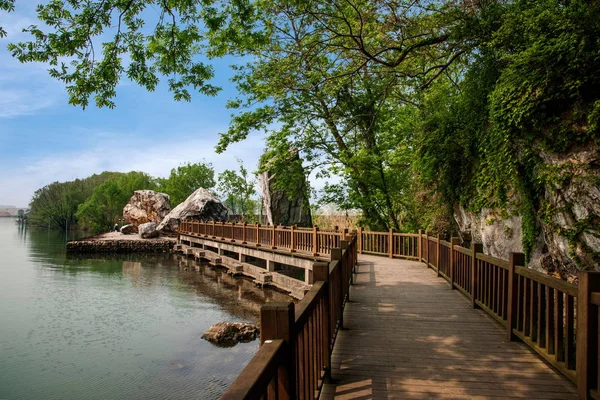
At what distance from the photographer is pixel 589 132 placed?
6.06 metres

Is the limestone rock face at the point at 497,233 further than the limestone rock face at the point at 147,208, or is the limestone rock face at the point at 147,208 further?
the limestone rock face at the point at 147,208

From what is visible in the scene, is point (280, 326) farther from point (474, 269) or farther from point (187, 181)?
point (187, 181)

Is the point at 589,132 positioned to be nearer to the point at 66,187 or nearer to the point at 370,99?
the point at 370,99

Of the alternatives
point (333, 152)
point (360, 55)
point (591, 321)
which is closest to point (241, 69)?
point (333, 152)

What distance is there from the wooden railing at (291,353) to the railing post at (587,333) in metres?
2.07

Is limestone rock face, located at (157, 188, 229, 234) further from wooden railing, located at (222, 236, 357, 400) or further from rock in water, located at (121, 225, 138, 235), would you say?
wooden railing, located at (222, 236, 357, 400)

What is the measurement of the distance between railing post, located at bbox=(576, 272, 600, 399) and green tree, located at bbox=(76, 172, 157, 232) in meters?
70.1

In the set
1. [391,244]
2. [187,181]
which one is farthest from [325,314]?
[187,181]

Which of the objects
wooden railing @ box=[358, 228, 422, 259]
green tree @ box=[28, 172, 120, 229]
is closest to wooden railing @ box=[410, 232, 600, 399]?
wooden railing @ box=[358, 228, 422, 259]

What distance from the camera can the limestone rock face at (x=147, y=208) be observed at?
1677 inches

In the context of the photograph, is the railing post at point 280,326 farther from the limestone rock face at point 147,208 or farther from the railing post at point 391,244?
the limestone rock face at point 147,208

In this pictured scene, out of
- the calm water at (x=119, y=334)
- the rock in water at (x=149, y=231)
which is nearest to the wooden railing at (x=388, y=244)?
the calm water at (x=119, y=334)

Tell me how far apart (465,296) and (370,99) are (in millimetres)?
12635

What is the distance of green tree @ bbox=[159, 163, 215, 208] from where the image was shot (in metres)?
59.0
